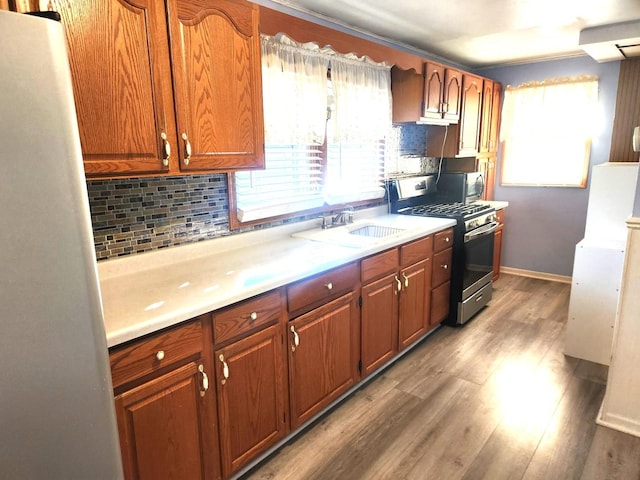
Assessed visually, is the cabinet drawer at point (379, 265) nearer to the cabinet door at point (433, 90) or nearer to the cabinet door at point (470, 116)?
the cabinet door at point (433, 90)

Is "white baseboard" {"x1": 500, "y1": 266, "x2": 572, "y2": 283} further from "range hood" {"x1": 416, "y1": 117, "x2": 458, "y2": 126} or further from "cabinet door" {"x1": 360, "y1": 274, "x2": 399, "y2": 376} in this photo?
"cabinet door" {"x1": 360, "y1": 274, "x2": 399, "y2": 376}

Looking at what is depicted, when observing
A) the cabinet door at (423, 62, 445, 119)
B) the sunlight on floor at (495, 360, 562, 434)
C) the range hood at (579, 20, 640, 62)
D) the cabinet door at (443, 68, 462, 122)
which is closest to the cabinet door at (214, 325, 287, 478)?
the sunlight on floor at (495, 360, 562, 434)

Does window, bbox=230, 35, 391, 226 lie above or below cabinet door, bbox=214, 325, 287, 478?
above

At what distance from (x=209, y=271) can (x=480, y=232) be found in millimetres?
2445

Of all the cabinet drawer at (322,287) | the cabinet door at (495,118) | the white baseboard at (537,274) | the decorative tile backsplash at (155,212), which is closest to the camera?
the decorative tile backsplash at (155,212)

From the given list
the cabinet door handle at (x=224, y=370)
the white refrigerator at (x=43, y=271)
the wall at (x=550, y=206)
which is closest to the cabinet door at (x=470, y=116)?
the wall at (x=550, y=206)

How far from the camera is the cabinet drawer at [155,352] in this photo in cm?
127

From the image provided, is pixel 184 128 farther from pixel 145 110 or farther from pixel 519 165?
pixel 519 165

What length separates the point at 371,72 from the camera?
2.95 meters

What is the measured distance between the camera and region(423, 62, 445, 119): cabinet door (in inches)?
123

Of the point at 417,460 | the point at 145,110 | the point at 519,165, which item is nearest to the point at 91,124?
the point at 145,110

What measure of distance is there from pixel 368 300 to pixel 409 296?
20.2 inches

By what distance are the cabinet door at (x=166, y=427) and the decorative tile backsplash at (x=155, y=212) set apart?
2.22 ft

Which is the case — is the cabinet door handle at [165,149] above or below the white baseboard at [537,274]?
above
